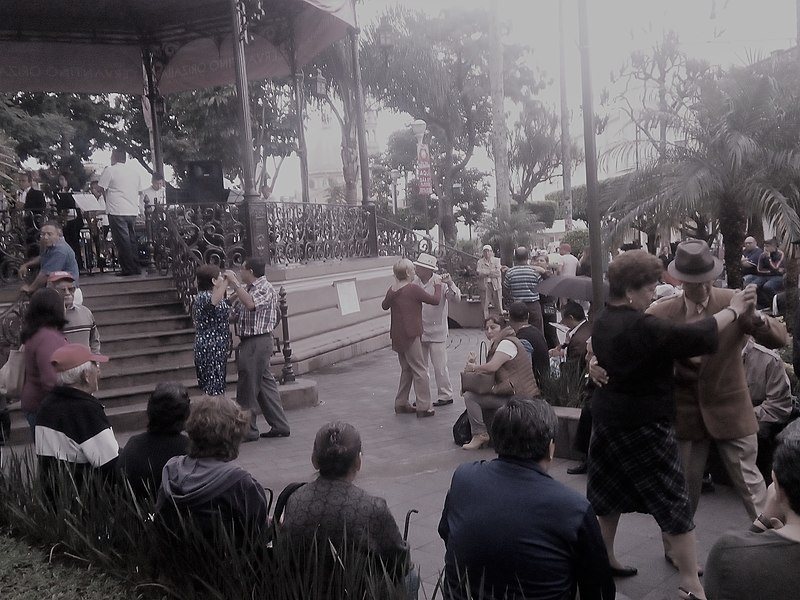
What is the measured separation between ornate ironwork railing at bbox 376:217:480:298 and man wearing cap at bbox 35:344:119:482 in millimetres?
11171

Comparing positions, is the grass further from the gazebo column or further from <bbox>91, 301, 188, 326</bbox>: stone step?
the gazebo column

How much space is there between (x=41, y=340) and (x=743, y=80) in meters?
8.54

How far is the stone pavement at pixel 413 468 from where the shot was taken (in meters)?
4.50

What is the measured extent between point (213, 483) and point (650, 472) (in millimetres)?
2063

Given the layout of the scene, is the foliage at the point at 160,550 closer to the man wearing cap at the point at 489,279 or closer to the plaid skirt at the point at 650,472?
the plaid skirt at the point at 650,472

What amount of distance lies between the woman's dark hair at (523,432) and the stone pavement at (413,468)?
145cm

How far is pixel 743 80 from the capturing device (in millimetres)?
9531

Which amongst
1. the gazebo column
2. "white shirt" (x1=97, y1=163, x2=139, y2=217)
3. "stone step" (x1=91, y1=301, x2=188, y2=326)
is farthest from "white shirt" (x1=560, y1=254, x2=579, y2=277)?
"white shirt" (x1=97, y1=163, x2=139, y2=217)

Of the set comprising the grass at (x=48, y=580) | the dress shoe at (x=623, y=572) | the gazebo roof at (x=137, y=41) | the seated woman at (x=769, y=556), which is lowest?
the dress shoe at (x=623, y=572)

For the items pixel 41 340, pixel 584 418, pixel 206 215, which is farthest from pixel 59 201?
pixel 584 418

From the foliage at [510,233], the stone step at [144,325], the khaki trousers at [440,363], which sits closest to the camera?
the khaki trousers at [440,363]

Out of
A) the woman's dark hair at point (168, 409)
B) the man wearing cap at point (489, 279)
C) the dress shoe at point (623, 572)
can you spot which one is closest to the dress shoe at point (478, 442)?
the dress shoe at point (623, 572)

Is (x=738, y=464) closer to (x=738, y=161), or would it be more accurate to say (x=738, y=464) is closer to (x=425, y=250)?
(x=738, y=161)

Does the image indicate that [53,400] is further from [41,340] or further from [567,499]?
[567,499]
